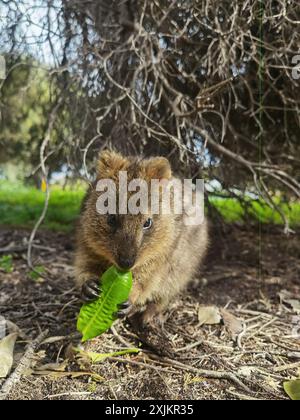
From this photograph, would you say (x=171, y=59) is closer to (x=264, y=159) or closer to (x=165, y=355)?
(x=264, y=159)

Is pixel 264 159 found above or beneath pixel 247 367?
above

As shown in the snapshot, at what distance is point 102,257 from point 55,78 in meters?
2.41

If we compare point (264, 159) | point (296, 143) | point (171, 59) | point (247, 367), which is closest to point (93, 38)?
point (171, 59)

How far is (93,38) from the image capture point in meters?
4.78

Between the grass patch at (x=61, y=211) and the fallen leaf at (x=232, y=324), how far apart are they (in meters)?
2.05

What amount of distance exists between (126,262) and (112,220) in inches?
14.7

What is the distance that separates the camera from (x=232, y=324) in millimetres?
4109

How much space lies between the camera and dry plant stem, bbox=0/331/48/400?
9.64 ft

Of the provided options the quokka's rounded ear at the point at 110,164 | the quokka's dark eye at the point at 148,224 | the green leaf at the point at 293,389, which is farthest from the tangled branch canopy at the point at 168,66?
the green leaf at the point at 293,389

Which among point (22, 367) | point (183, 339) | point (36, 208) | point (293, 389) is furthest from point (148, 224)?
point (36, 208)

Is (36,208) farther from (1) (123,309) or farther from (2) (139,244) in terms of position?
(2) (139,244)

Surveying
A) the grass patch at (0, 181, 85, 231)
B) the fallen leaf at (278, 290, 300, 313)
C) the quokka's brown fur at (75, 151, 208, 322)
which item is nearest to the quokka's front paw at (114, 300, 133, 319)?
the quokka's brown fur at (75, 151, 208, 322)


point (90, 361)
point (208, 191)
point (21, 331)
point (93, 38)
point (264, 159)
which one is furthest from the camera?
point (264, 159)

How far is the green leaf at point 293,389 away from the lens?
300 cm
